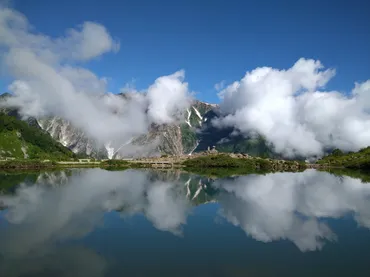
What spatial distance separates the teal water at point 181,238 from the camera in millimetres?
24375

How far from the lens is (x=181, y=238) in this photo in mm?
33156

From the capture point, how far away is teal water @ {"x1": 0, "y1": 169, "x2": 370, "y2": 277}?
2438cm

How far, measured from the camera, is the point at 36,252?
27672 millimetres

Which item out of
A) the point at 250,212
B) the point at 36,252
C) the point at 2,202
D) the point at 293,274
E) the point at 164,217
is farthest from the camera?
the point at 2,202

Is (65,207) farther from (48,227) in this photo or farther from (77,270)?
(77,270)

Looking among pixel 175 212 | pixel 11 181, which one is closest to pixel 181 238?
pixel 175 212

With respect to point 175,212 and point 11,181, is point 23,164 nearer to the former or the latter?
point 11,181

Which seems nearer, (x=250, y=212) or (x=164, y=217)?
(x=164, y=217)

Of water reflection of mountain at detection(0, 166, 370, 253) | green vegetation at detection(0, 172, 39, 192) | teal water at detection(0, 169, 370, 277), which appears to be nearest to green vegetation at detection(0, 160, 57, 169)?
green vegetation at detection(0, 172, 39, 192)

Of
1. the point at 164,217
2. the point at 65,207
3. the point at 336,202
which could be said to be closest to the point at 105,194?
the point at 65,207

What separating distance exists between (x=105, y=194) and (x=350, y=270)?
163ft

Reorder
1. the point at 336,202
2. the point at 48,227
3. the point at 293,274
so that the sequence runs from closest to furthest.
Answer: the point at 293,274 → the point at 48,227 → the point at 336,202

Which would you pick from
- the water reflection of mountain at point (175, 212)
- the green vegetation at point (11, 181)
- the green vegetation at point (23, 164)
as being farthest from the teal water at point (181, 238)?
the green vegetation at point (23, 164)

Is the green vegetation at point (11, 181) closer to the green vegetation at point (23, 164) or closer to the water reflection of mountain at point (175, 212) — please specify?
the water reflection of mountain at point (175, 212)
